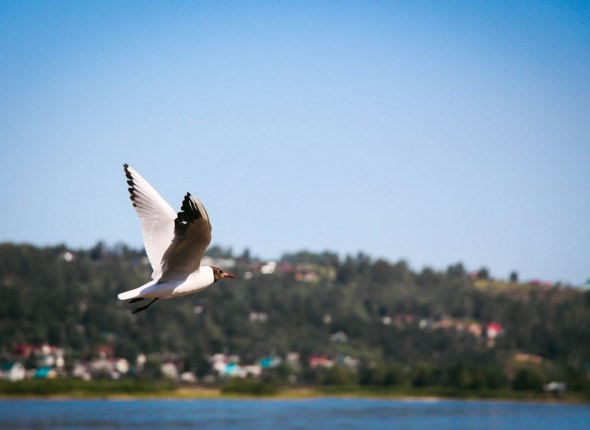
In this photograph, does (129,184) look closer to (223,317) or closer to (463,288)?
(223,317)

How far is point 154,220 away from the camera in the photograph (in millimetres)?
17812

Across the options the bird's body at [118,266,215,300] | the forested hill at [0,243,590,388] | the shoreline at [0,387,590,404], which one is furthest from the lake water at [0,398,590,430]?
the bird's body at [118,266,215,300]

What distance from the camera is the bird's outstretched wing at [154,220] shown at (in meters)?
17.7

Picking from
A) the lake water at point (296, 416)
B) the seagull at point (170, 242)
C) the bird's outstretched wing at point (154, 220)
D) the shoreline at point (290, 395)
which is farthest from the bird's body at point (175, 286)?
the shoreline at point (290, 395)

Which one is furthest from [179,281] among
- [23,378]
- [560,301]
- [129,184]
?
[560,301]

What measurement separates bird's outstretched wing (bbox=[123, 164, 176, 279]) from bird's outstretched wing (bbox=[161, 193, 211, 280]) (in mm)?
865

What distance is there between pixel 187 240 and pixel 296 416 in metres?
82.1

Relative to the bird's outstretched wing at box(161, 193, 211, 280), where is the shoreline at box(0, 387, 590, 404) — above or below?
below

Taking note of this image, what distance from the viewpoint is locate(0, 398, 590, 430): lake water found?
80.6 metres

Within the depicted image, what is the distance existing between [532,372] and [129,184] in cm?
9878

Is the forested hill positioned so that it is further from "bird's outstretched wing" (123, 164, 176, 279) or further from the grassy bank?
"bird's outstretched wing" (123, 164, 176, 279)

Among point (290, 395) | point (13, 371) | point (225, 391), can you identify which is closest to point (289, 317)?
point (290, 395)

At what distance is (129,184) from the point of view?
1742 centimetres

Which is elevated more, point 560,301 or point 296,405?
point 560,301
